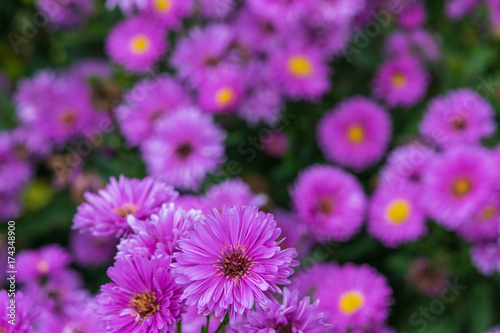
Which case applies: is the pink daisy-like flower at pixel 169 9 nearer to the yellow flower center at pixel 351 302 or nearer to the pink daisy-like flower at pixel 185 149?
the pink daisy-like flower at pixel 185 149

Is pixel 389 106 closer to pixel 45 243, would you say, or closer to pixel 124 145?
pixel 124 145

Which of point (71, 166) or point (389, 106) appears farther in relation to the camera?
point (389, 106)

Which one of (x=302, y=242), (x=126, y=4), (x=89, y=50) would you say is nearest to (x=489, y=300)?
(x=302, y=242)

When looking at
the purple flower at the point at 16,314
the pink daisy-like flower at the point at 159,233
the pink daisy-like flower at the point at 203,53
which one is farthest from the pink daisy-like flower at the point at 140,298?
the pink daisy-like flower at the point at 203,53

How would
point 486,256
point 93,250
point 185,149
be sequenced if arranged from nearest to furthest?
point 486,256 → point 185,149 → point 93,250

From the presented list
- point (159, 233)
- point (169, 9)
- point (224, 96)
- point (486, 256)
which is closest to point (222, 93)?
point (224, 96)

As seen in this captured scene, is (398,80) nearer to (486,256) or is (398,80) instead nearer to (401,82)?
(401,82)
